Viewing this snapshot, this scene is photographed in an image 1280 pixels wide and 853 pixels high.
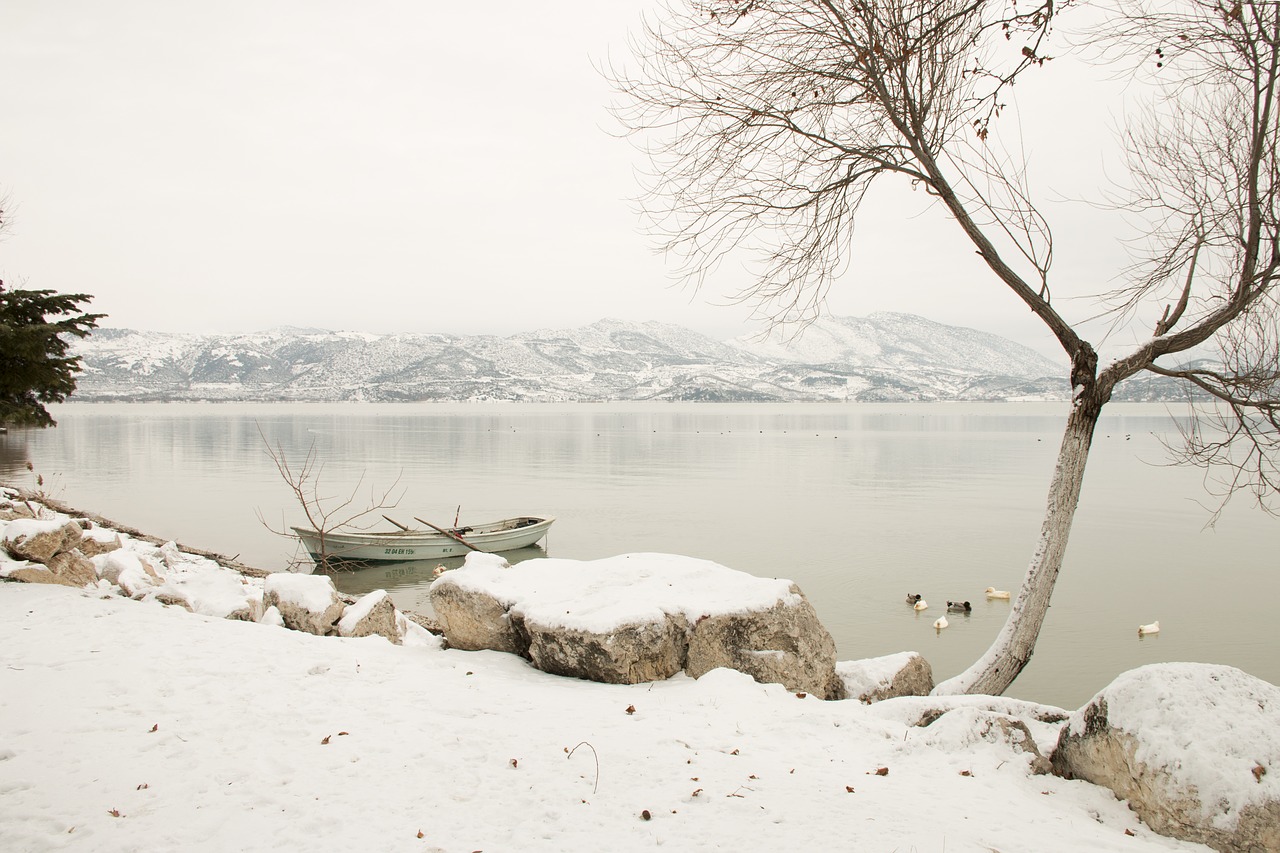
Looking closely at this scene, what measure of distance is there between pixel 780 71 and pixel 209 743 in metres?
7.09

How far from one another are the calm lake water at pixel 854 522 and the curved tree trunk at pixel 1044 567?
18.8 feet

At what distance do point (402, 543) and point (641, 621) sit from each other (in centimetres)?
1471

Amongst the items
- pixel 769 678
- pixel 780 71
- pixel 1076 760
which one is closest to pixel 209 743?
pixel 769 678

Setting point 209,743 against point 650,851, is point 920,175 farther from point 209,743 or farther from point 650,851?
point 209,743

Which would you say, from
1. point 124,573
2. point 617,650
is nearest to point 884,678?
point 617,650

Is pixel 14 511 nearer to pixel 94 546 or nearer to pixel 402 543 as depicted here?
pixel 94 546

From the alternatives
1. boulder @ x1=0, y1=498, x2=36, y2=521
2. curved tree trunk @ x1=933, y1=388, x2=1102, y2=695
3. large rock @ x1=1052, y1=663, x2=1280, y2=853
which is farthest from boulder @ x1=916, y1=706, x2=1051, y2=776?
boulder @ x1=0, y1=498, x2=36, y2=521

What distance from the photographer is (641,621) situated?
283 inches

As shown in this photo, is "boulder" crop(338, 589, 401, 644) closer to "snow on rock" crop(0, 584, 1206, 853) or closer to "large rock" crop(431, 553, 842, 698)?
"large rock" crop(431, 553, 842, 698)

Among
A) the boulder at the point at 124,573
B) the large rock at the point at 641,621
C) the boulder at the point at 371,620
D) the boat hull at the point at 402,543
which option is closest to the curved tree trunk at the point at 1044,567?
the large rock at the point at 641,621

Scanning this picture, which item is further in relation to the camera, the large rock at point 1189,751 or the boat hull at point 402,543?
the boat hull at point 402,543

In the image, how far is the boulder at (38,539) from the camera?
31.0 feet

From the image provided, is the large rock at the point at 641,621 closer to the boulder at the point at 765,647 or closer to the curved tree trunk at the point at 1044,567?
the boulder at the point at 765,647

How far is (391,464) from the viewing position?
4769cm
